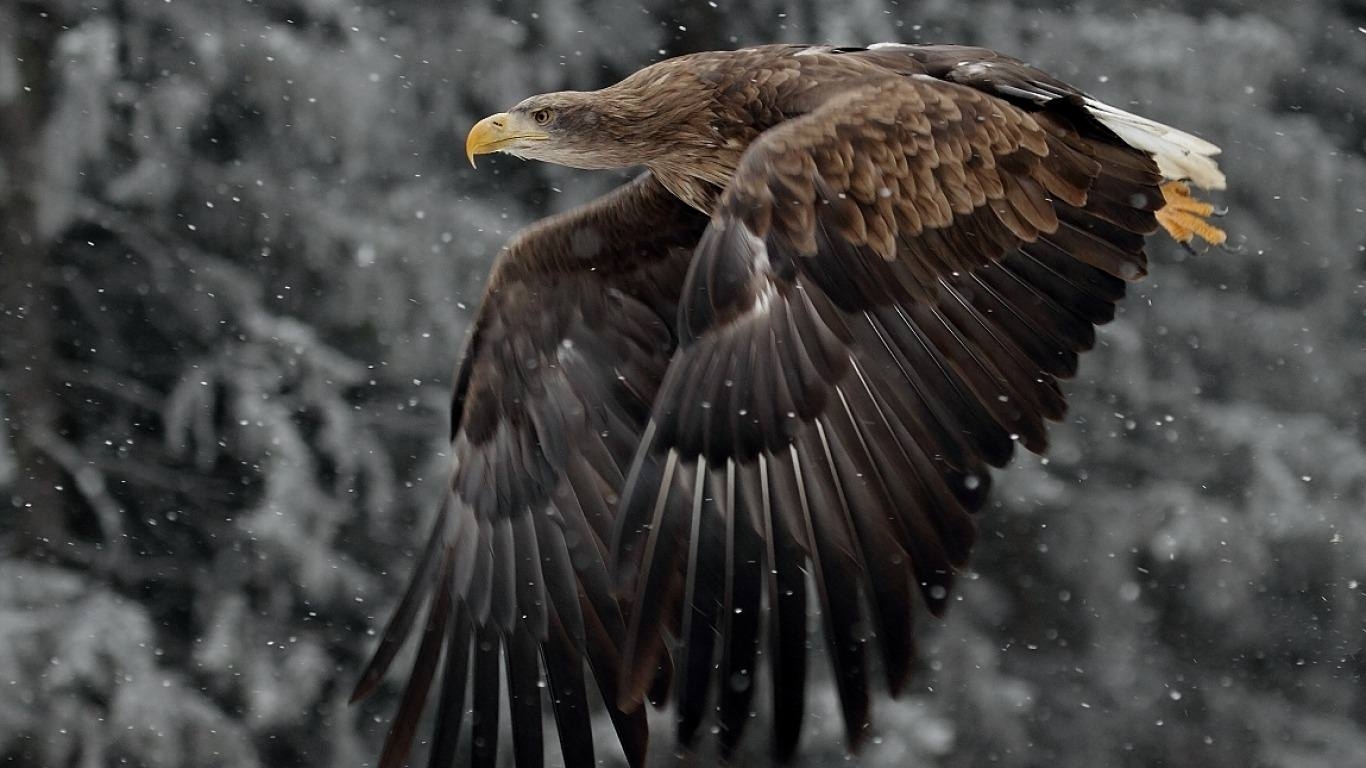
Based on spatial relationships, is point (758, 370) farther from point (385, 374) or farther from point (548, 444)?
point (385, 374)

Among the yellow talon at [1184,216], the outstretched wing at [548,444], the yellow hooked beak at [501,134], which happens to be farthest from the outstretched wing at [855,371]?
the yellow hooked beak at [501,134]

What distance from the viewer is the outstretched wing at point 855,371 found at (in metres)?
3.99

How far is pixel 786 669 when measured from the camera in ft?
12.9

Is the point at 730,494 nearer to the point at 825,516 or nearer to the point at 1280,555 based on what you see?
the point at 825,516

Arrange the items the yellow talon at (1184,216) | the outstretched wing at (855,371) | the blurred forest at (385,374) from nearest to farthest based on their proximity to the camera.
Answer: the outstretched wing at (855,371)
the yellow talon at (1184,216)
the blurred forest at (385,374)

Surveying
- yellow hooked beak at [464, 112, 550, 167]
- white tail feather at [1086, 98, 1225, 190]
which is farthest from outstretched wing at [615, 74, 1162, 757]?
yellow hooked beak at [464, 112, 550, 167]

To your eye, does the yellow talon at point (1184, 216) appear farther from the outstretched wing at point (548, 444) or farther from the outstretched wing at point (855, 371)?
the outstretched wing at point (548, 444)

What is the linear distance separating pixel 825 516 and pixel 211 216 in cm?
508

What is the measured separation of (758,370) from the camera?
14.0ft

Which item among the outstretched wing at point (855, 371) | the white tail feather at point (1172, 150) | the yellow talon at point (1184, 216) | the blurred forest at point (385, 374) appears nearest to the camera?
the outstretched wing at point (855, 371)

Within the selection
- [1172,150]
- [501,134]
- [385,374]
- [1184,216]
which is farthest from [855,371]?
[385,374]

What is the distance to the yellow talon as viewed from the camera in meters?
5.01

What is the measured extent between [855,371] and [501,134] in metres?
1.33

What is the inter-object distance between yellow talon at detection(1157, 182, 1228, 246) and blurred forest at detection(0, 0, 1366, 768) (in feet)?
11.1
